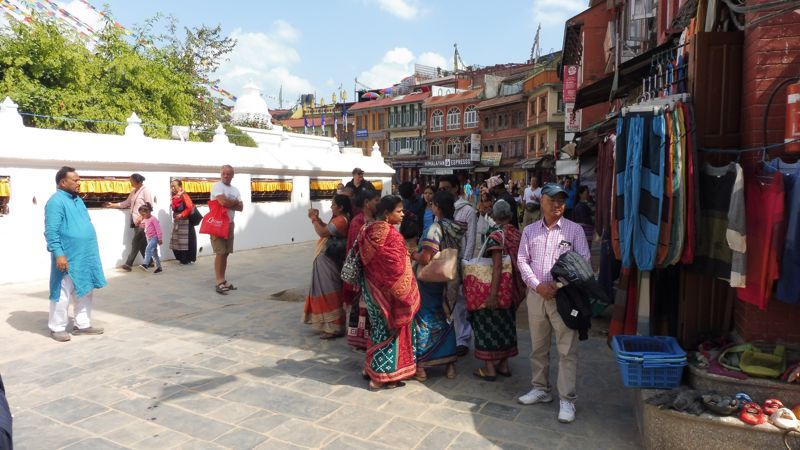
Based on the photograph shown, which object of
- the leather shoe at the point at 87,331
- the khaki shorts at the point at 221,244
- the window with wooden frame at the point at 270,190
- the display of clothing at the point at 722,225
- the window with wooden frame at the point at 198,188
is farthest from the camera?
the window with wooden frame at the point at 270,190

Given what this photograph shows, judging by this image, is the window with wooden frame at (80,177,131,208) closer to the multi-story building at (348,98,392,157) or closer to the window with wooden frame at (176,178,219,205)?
the window with wooden frame at (176,178,219,205)

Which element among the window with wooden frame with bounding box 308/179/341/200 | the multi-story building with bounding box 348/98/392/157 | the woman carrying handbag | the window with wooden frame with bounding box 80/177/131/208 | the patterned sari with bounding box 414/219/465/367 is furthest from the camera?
the multi-story building with bounding box 348/98/392/157

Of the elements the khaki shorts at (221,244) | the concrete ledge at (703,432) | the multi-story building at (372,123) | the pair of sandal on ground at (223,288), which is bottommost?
the pair of sandal on ground at (223,288)

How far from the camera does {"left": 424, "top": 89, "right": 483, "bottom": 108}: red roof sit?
46.9 m

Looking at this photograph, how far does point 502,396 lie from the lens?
166 inches

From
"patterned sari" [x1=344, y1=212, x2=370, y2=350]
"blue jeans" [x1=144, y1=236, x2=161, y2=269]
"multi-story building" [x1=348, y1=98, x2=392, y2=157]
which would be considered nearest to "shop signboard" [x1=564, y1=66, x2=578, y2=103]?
"blue jeans" [x1=144, y1=236, x2=161, y2=269]

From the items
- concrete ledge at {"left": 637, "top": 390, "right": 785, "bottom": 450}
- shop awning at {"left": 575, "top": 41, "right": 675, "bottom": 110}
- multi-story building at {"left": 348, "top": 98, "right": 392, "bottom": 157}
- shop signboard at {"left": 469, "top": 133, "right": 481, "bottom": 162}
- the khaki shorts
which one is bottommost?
concrete ledge at {"left": 637, "top": 390, "right": 785, "bottom": 450}

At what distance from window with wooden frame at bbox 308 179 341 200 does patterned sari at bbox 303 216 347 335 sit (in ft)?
29.3

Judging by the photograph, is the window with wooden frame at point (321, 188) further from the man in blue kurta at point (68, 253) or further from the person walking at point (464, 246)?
the person walking at point (464, 246)

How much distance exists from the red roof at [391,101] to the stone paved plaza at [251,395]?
157 ft

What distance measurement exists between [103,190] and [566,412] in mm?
8493

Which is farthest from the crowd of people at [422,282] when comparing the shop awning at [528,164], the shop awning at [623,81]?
the shop awning at [528,164]

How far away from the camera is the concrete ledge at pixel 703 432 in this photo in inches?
117

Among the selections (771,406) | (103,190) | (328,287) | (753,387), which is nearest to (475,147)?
(103,190)
